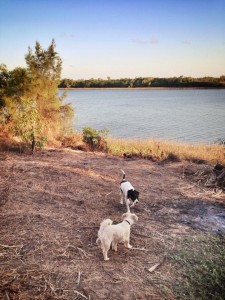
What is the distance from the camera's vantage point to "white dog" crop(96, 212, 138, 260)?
4.62 metres

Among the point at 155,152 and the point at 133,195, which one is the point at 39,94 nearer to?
the point at 155,152

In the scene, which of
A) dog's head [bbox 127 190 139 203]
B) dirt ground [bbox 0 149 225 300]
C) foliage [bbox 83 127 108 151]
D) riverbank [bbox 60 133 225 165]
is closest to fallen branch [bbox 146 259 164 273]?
dirt ground [bbox 0 149 225 300]

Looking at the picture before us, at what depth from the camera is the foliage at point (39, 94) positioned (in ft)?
48.9

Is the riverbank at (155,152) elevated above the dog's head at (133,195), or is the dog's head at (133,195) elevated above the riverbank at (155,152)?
the dog's head at (133,195)

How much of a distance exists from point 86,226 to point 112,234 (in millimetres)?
1362

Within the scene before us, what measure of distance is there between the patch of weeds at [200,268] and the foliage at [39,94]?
9.37m

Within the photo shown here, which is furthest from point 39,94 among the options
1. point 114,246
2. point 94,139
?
point 114,246

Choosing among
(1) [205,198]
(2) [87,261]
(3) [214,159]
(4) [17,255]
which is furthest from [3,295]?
(3) [214,159]

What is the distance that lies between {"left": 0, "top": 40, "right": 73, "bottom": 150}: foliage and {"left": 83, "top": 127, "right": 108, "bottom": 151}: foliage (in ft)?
6.23

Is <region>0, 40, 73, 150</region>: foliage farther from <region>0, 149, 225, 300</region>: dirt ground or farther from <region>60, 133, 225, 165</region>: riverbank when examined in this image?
<region>0, 149, 225, 300</region>: dirt ground

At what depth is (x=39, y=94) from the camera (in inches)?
648

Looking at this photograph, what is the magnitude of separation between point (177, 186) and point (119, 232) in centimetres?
486

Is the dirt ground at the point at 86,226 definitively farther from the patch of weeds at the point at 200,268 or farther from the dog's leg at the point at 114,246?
the patch of weeds at the point at 200,268

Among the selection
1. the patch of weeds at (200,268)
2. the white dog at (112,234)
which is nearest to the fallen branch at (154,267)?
the patch of weeds at (200,268)
